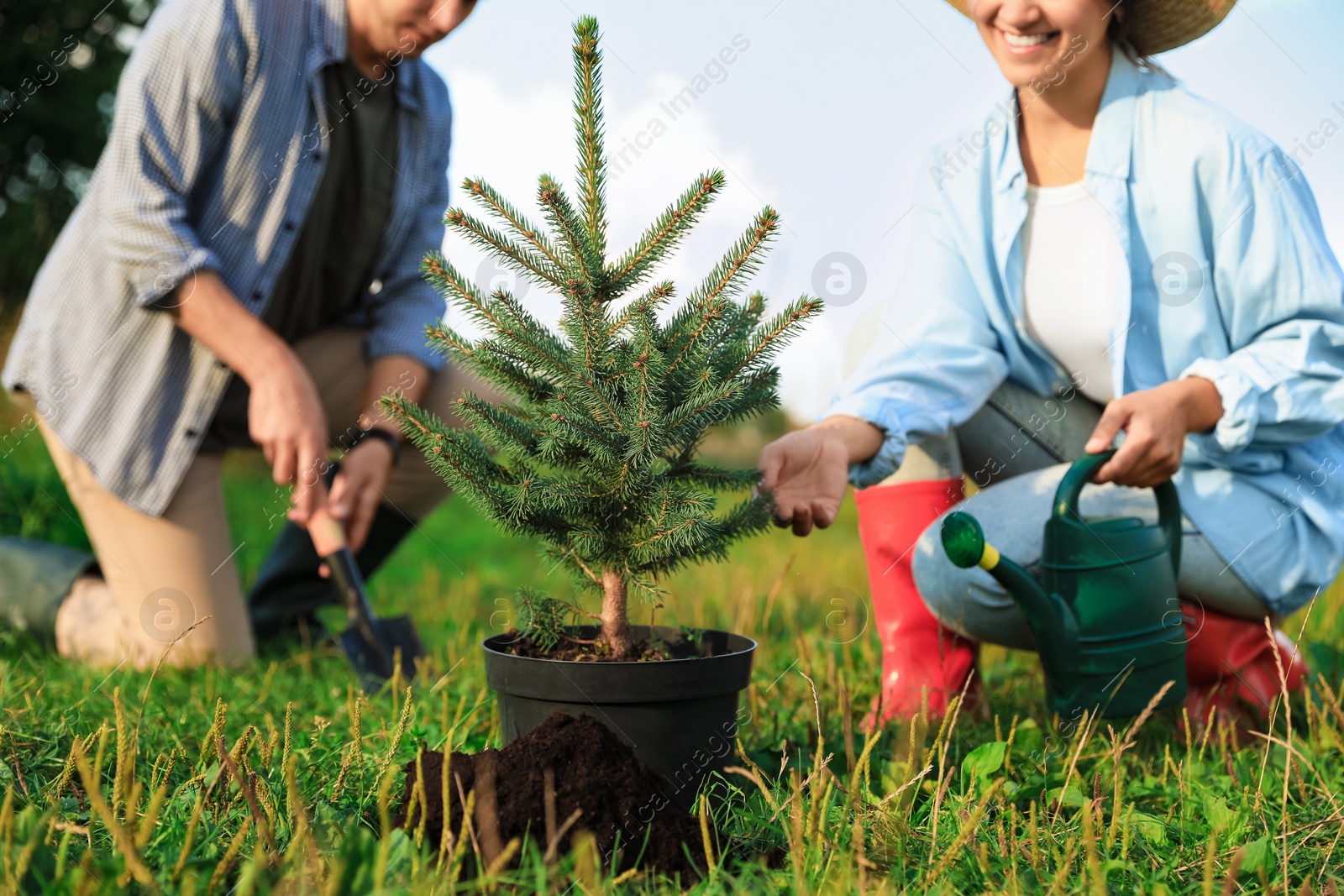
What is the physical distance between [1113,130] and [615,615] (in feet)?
5.84

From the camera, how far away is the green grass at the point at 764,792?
1.34 meters

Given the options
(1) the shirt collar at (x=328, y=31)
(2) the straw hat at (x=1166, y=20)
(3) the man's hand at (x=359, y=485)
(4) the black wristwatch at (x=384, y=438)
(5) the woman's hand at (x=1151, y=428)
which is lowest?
(3) the man's hand at (x=359, y=485)

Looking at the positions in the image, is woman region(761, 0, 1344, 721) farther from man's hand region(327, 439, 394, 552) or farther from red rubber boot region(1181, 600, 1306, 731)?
man's hand region(327, 439, 394, 552)

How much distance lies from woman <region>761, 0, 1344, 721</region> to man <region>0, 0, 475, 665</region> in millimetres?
1517

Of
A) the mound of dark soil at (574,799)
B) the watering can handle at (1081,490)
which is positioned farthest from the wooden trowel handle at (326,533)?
the watering can handle at (1081,490)

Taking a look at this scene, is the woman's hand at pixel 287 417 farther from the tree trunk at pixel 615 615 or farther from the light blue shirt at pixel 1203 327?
the light blue shirt at pixel 1203 327

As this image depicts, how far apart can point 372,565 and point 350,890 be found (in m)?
2.64

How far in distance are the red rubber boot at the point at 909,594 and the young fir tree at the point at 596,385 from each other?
0.90m

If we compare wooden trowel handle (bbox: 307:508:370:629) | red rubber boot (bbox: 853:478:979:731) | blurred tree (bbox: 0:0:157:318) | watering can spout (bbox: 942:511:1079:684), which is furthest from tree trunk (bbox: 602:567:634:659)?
blurred tree (bbox: 0:0:157:318)

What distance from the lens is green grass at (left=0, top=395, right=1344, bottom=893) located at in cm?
134

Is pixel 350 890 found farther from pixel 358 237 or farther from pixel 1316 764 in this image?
pixel 358 237

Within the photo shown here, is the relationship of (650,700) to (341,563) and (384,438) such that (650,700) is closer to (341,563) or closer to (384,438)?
(341,563)

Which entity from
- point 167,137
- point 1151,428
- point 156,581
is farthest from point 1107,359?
point 156,581

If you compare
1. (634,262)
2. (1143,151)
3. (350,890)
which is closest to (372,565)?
(634,262)
